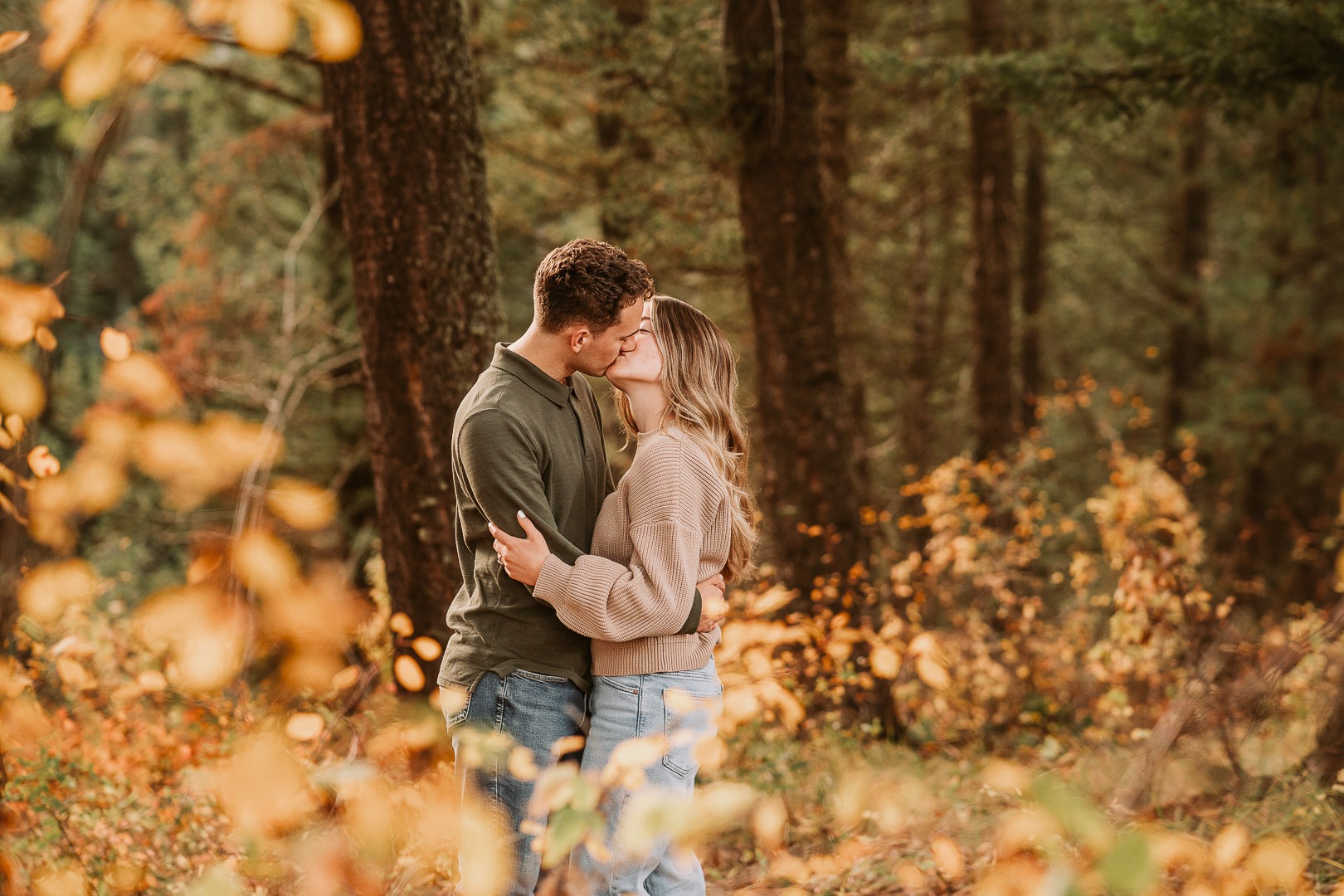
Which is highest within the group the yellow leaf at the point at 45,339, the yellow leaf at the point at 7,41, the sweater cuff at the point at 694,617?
the yellow leaf at the point at 7,41

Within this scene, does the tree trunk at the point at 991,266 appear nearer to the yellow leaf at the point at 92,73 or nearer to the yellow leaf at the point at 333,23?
the yellow leaf at the point at 333,23

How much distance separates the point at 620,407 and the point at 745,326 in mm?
6902

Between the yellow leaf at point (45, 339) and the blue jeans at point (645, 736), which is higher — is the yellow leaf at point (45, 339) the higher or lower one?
the higher one

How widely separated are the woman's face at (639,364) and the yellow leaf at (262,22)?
3.96 feet

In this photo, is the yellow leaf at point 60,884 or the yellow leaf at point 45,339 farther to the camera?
the yellow leaf at point 60,884

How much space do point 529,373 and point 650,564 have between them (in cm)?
65

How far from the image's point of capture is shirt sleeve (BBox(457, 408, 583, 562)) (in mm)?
2453

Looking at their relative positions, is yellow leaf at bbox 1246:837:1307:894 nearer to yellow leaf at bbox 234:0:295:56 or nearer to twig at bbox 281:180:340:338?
yellow leaf at bbox 234:0:295:56

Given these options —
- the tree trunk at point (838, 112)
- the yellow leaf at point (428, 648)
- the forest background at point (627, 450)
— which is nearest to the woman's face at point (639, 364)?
the forest background at point (627, 450)

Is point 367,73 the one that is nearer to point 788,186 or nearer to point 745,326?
point 788,186

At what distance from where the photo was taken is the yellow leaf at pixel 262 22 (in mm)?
1854

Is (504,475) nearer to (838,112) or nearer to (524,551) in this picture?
(524,551)

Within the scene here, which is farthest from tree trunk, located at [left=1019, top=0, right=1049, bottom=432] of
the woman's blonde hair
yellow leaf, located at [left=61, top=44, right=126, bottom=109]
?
yellow leaf, located at [left=61, top=44, right=126, bottom=109]

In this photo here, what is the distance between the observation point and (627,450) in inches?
272
